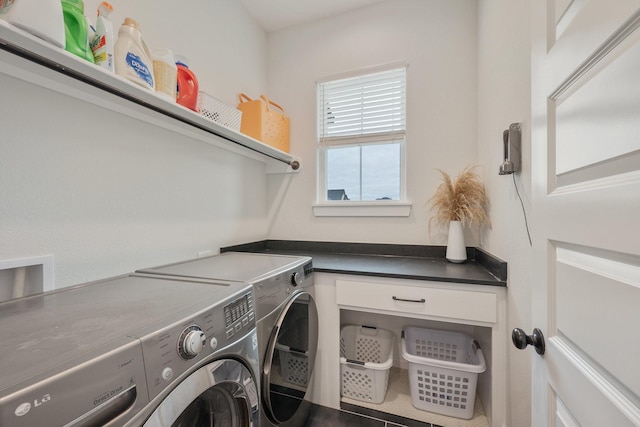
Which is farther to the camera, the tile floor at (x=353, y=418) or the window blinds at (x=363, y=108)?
the window blinds at (x=363, y=108)

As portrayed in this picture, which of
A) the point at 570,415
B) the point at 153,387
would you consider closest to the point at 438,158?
the point at 570,415

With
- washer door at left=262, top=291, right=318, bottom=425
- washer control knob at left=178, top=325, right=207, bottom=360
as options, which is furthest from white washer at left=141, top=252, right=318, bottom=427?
washer control knob at left=178, top=325, right=207, bottom=360

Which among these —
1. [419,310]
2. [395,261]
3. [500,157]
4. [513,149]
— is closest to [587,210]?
[513,149]

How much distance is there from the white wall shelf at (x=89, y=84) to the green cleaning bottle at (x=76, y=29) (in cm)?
6

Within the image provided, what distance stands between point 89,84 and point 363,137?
1.67 metres

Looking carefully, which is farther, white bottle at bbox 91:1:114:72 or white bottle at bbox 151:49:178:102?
white bottle at bbox 151:49:178:102

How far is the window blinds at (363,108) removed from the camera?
6.64 ft

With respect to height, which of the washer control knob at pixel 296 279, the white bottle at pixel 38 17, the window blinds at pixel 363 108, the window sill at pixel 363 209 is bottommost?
the washer control knob at pixel 296 279

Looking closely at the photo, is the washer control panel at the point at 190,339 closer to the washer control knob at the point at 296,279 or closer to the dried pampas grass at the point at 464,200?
the washer control knob at the point at 296,279

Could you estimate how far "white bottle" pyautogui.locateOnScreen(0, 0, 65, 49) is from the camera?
67 centimetres

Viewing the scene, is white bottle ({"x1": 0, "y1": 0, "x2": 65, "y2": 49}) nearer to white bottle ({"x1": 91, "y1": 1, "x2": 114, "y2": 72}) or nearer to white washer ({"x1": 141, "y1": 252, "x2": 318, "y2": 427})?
white bottle ({"x1": 91, "y1": 1, "x2": 114, "y2": 72})

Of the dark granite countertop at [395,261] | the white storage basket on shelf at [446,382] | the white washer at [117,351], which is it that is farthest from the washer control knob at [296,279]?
the white storage basket on shelf at [446,382]

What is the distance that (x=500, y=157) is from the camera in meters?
1.31

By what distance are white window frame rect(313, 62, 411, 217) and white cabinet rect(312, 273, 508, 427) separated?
686 millimetres
